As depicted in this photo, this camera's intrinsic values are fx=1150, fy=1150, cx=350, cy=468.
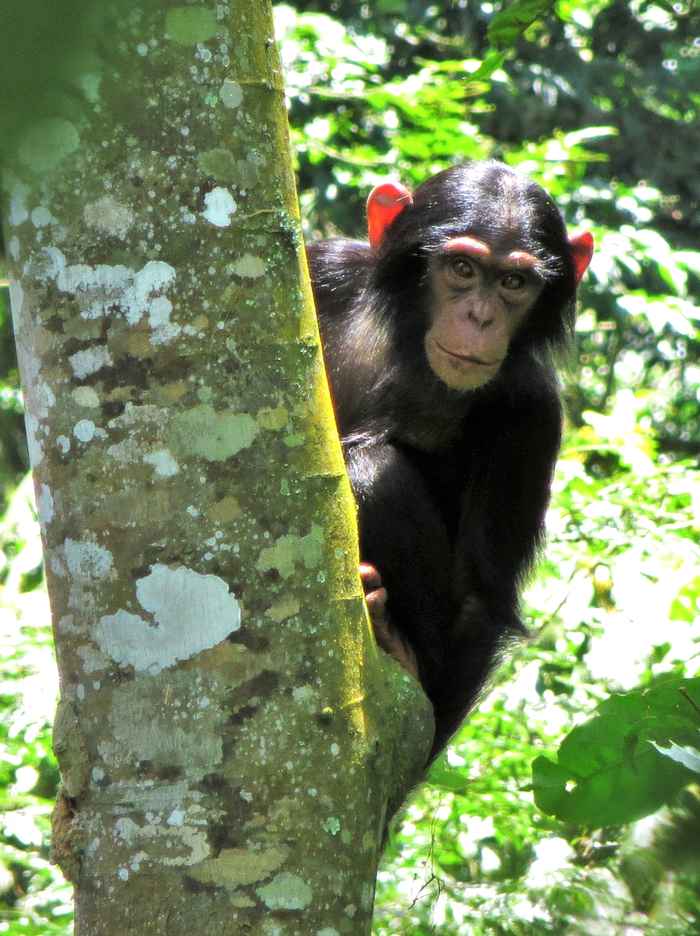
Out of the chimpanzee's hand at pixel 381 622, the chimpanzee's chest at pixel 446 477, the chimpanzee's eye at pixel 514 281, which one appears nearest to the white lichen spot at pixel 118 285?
the chimpanzee's hand at pixel 381 622

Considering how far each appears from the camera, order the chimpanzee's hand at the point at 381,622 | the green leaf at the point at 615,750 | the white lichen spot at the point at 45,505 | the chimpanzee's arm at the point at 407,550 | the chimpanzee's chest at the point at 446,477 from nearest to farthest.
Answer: the green leaf at the point at 615,750 → the white lichen spot at the point at 45,505 → the chimpanzee's hand at the point at 381,622 → the chimpanzee's arm at the point at 407,550 → the chimpanzee's chest at the point at 446,477

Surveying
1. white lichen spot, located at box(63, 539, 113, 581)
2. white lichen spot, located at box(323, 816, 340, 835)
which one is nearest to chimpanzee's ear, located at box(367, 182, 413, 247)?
white lichen spot, located at box(63, 539, 113, 581)

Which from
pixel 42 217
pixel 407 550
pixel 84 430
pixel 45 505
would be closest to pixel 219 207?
pixel 42 217

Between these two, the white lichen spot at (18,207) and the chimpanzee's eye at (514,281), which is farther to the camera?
the chimpanzee's eye at (514,281)

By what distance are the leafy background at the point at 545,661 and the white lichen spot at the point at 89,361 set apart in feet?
1.11

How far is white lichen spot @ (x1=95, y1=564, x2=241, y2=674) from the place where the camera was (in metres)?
1.43

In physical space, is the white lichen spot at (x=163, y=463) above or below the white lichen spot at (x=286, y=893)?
above

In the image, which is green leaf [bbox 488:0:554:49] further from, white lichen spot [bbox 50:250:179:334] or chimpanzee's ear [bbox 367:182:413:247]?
chimpanzee's ear [bbox 367:182:413:247]

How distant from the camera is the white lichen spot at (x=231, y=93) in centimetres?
146

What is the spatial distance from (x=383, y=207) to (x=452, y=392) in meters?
0.67

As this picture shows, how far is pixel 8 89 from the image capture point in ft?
1.16

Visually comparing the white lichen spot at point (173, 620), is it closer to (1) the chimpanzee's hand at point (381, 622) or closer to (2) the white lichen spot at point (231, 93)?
(2) the white lichen spot at point (231, 93)

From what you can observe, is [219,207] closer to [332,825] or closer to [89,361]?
[89,361]

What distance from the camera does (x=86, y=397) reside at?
1479 mm
